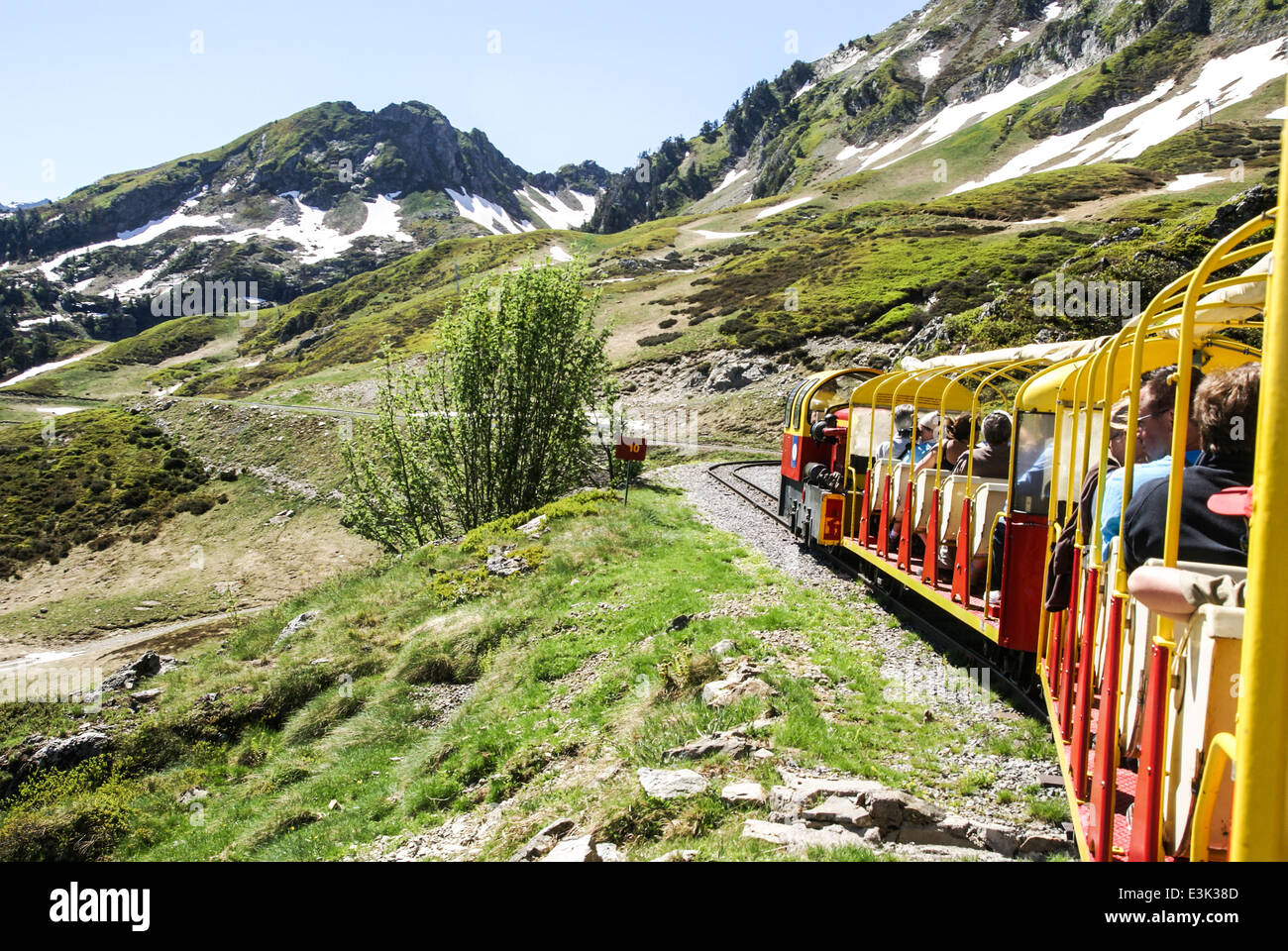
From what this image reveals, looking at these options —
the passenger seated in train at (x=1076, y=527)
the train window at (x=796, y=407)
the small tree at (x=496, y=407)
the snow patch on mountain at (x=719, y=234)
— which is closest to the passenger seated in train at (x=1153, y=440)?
the passenger seated in train at (x=1076, y=527)

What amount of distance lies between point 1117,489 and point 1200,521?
1.38 meters

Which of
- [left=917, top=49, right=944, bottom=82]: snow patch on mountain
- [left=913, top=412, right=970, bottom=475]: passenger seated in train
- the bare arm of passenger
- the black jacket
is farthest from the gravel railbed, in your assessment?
[left=917, top=49, right=944, bottom=82]: snow patch on mountain

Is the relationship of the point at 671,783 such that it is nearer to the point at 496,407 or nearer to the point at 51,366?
the point at 496,407

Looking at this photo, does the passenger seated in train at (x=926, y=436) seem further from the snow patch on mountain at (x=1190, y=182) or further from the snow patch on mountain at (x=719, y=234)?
the snow patch on mountain at (x=719, y=234)

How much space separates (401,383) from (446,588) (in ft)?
41.6

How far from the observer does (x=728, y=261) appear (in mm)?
96625

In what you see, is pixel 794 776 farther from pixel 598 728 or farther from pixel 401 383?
pixel 401 383

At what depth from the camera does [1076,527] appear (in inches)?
215

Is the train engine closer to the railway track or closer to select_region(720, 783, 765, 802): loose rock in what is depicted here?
the railway track

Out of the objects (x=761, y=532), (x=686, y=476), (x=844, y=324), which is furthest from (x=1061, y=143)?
(x=761, y=532)

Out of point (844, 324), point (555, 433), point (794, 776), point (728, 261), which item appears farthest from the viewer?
point (728, 261)

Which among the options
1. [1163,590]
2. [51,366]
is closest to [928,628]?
[1163,590]

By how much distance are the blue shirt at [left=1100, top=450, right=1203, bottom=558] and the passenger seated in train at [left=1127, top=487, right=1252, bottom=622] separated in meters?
1.35

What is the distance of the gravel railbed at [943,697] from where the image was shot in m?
5.93
